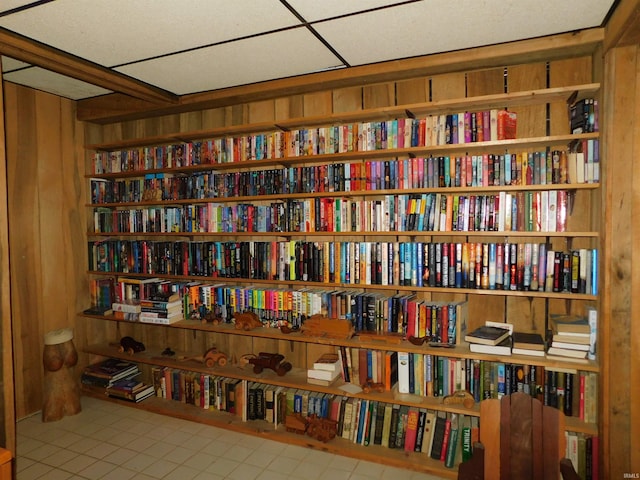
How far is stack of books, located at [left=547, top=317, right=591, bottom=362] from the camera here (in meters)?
2.06

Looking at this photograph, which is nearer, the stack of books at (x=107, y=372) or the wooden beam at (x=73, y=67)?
the wooden beam at (x=73, y=67)

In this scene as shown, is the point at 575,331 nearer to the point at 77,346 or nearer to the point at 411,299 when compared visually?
the point at 411,299

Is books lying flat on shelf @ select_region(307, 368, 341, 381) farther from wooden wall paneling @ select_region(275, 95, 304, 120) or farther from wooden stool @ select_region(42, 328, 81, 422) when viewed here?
wooden stool @ select_region(42, 328, 81, 422)

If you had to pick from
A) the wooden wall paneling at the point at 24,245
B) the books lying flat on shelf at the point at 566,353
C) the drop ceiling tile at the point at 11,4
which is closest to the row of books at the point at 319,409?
the books lying flat on shelf at the point at 566,353

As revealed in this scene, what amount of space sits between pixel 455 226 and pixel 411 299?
20.6 inches

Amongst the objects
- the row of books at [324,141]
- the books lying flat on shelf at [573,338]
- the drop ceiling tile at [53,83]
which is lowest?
the books lying flat on shelf at [573,338]

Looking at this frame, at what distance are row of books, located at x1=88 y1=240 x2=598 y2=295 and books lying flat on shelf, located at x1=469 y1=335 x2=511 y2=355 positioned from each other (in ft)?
1.02

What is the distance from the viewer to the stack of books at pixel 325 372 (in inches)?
101

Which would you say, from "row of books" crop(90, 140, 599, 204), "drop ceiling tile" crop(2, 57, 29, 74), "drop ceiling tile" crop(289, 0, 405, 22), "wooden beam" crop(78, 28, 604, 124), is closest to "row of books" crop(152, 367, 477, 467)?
"row of books" crop(90, 140, 599, 204)

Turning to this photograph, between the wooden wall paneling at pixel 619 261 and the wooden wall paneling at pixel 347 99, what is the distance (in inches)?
52.9

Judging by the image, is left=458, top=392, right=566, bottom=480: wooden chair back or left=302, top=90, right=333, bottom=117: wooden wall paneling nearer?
left=458, top=392, right=566, bottom=480: wooden chair back

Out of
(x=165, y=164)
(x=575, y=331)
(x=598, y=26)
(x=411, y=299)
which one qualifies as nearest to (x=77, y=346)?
(x=165, y=164)

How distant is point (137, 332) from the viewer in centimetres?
347

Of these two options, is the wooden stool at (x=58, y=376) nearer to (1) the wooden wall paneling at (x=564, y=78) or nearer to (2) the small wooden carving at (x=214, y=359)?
(2) the small wooden carving at (x=214, y=359)
